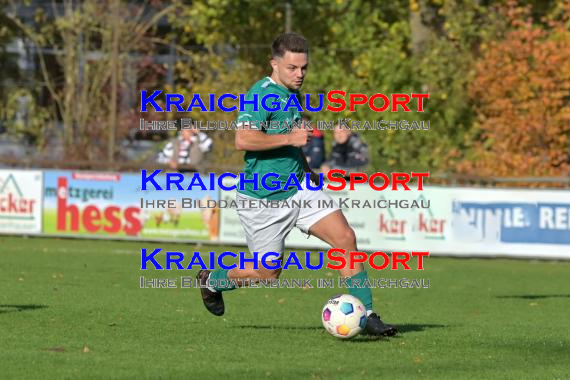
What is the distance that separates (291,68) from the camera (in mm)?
9922

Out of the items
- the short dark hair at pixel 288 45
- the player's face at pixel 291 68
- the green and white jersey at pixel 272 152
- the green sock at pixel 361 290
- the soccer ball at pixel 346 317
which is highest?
the short dark hair at pixel 288 45

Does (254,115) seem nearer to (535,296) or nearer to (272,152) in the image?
(272,152)

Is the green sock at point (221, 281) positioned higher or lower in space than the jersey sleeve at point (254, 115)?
lower

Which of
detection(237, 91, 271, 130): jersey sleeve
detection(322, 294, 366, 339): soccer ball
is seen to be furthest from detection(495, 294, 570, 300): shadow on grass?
detection(237, 91, 271, 130): jersey sleeve

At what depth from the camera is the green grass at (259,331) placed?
8.62m

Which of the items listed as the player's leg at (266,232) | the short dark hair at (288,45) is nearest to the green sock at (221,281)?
the player's leg at (266,232)

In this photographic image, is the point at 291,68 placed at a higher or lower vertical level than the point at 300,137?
higher

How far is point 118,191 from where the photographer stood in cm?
2273

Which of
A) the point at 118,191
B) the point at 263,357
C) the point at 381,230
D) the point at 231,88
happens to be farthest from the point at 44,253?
the point at 263,357

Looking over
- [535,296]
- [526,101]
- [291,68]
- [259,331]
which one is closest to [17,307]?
[259,331]

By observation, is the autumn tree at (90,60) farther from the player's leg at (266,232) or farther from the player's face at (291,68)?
the player's face at (291,68)

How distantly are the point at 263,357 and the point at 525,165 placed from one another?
17498 millimetres

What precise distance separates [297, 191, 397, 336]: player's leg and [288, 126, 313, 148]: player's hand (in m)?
0.57

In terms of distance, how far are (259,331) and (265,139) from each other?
1794mm
